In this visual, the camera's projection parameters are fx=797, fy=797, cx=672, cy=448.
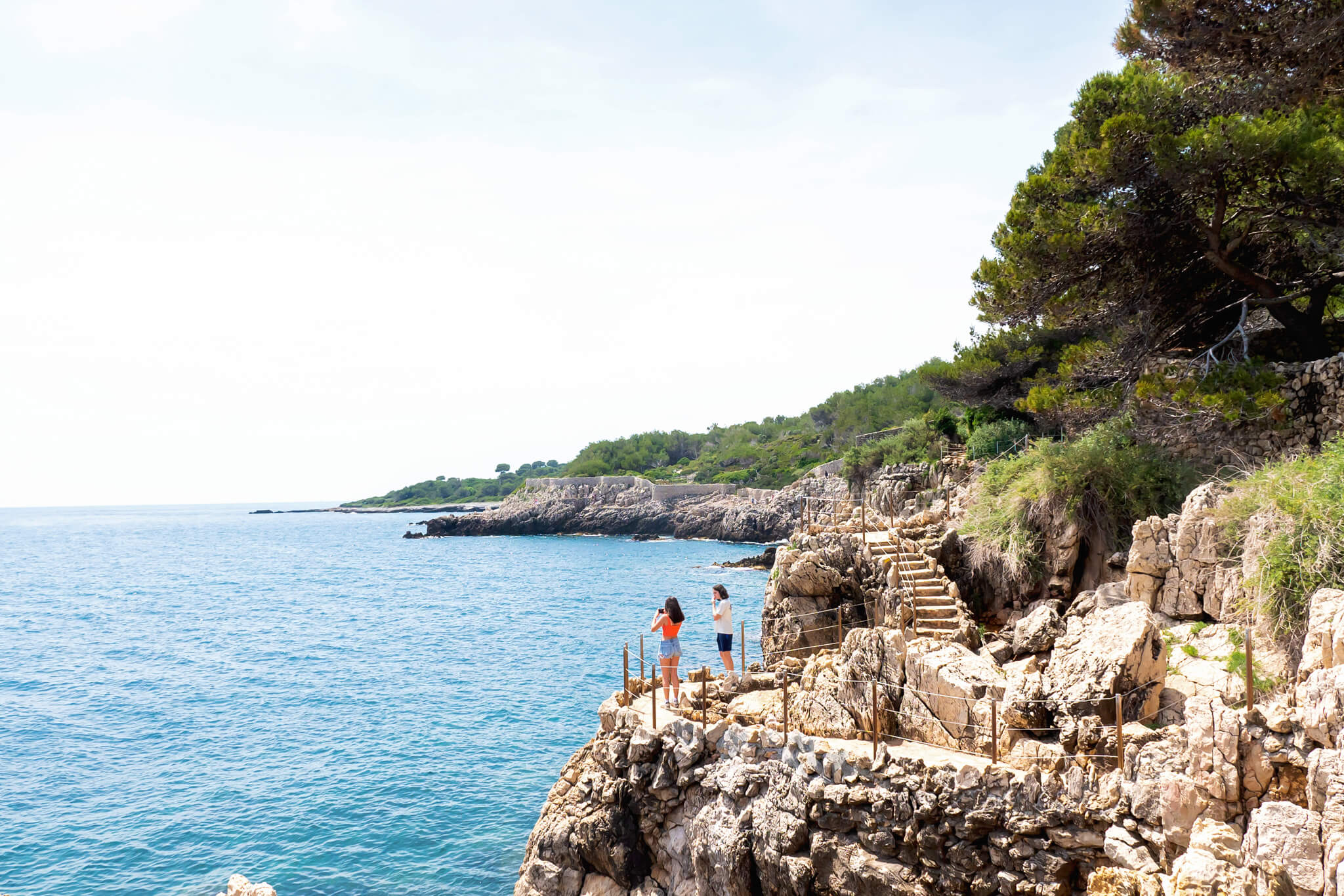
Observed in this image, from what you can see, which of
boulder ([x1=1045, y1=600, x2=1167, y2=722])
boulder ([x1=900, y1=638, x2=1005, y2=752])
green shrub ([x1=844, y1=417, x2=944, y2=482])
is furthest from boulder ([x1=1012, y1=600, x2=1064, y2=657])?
green shrub ([x1=844, y1=417, x2=944, y2=482])

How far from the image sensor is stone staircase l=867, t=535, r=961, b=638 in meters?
13.8

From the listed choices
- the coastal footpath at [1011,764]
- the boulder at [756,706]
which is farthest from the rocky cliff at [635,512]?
the coastal footpath at [1011,764]

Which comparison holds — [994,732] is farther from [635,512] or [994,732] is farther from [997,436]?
[635,512]

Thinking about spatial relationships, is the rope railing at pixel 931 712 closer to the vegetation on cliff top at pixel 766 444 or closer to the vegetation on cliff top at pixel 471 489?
the vegetation on cliff top at pixel 766 444

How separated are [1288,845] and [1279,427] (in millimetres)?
9158

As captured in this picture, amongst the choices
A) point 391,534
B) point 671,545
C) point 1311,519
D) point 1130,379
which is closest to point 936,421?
point 1130,379

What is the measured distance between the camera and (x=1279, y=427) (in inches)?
516

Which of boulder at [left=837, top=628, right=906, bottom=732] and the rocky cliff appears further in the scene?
the rocky cliff

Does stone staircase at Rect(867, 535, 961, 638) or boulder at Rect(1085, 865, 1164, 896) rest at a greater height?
stone staircase at Rect(867, 535, 961, 638)

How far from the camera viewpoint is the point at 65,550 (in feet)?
337

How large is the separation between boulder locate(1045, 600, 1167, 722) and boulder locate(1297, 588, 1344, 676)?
1427 mm

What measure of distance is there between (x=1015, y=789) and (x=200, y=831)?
50.2 feet

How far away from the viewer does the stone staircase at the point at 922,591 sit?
542 inches

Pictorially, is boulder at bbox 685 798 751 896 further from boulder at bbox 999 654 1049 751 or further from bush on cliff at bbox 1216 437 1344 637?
bush on cliff at bbox 1216 437 1344 637
